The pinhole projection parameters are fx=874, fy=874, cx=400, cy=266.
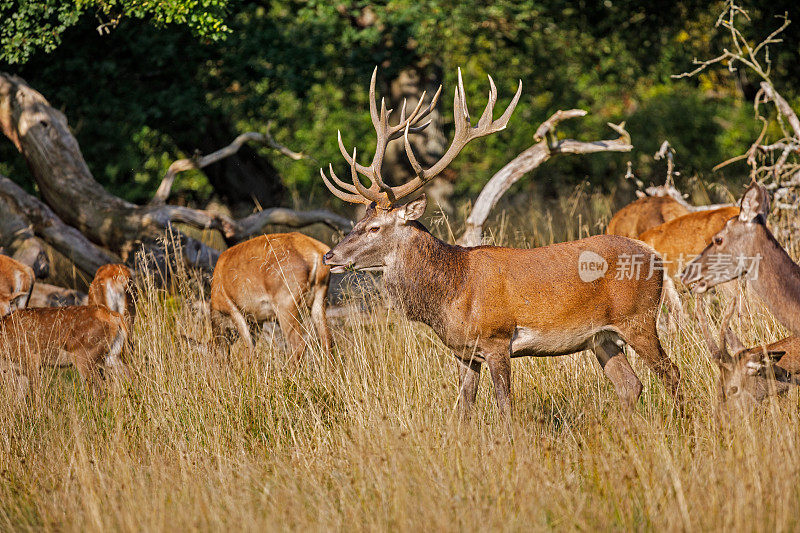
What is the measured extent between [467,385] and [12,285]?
4.47m

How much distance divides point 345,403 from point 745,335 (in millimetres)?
2887

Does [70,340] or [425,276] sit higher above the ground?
[425,276]

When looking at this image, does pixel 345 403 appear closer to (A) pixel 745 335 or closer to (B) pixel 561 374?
(B) pixel 561 374

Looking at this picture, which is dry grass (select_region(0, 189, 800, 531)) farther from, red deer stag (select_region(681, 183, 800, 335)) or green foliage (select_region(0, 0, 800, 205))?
green foliage (select_region(0, 0, 800, 205))

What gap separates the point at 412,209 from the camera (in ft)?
17.9

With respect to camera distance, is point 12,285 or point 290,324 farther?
point 12,285

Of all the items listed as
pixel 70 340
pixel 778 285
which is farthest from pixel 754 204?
pixel 70 340

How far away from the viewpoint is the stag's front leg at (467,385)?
5.32 m

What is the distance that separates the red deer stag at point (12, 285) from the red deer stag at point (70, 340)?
96 centimetres

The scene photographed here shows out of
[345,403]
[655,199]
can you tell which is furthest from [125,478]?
[655,199]

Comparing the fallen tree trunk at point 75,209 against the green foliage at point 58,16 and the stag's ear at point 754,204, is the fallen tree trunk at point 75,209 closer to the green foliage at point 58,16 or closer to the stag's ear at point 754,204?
the green foliage at point 58,16

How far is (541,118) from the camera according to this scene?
18375 millimetres

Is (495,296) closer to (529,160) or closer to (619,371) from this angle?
(619,371)

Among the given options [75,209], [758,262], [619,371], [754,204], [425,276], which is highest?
[754,204]
